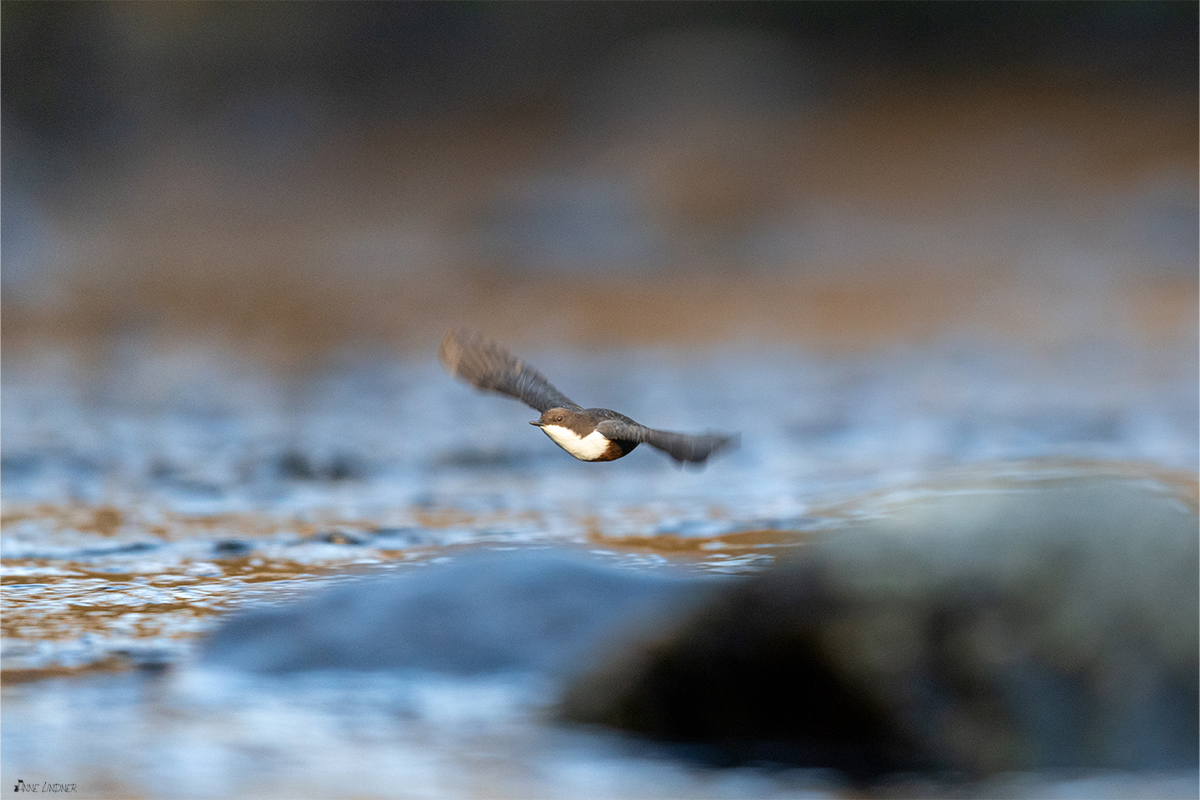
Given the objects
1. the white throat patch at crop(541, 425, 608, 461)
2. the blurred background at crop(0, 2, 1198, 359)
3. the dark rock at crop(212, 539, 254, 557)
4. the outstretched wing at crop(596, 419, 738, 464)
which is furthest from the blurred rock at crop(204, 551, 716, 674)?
the blurred background at crop(0, 2, 1198, 359)

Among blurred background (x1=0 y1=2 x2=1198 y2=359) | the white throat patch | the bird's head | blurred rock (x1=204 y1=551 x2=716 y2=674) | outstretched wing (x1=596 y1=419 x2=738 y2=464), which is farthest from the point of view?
blurred background (x1=0 y1=2 x2=1198 y2=359)

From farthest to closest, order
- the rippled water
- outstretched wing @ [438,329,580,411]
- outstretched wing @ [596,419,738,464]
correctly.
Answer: outstretched wing @ [438,329,580,411]
the rippled water
outstretched wing @ [596,419,738,464]

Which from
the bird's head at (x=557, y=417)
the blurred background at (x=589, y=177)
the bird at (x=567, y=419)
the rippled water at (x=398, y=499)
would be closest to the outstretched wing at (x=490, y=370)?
the bird at (x=567, y=419)

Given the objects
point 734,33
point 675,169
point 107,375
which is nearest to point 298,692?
point 107,375

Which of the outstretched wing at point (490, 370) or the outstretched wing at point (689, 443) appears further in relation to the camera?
the outstretched wing at point (490, 370)

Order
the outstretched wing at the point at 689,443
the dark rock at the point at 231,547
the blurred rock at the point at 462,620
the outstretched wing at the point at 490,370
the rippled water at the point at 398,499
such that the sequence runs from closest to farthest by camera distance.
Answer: the outstretched wing at the point at 689,443 → the rippled water at the point at 398,499 → the blurred rock at the point at 462,620 → the outstretched wing at the point at 490,370 → the dark rock at the point at 231,547

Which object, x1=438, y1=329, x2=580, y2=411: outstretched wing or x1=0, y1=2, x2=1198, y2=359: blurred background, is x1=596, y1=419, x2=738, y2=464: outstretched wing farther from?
x1=0, y1=2, x2=1198, y2=359: blurred background

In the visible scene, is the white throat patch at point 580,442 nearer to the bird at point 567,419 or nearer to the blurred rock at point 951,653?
the bird at point 567,419

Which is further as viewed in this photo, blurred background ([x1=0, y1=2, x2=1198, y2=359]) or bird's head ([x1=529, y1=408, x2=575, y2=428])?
blurred background ([x1=0, y1=2, x2=1198, y2=359])
